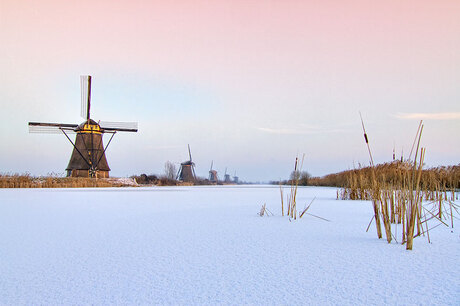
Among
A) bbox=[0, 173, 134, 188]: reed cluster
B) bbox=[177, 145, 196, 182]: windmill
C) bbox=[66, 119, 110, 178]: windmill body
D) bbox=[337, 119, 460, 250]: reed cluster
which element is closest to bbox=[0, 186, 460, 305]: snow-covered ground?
bbox=[337, 119, 460, 250]: reed cluster

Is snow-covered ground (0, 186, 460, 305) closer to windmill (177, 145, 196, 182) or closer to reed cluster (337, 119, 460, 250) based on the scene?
reed cluster (337, 119, 460, 250)

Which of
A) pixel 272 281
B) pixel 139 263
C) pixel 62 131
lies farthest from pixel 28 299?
pixel 62 131

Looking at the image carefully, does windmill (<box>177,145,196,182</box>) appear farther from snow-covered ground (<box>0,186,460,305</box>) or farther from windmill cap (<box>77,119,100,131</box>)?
snow-covered ground (<box>0,186,460,305</box>)

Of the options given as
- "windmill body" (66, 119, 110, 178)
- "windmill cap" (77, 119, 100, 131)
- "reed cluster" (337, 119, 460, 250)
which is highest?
"windmill cap" (77, 119, 100, 131)

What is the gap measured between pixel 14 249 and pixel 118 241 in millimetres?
598

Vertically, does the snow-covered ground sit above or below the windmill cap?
below

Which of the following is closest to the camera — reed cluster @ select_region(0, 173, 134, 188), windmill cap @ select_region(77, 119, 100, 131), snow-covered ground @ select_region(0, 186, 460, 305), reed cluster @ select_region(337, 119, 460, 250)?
snow-covered ground @ select_region(0, 186, 460, 305)

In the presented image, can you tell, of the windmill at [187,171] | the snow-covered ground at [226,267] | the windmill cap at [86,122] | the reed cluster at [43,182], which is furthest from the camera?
the windmill at [187,171]

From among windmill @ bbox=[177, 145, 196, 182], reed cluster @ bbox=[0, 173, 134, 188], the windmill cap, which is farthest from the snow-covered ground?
windmill @ bbox=[177, 145, 196, 182]

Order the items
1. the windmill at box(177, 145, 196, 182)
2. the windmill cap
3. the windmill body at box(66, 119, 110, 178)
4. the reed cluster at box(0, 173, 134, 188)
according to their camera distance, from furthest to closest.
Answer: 1. the windmill at box(177, 145, 196, 182)
2. the windmill cap
3. the windmill body at box(66, 119, 110, 178)
4. the reed cluster at box(0, 173, 134, 188)

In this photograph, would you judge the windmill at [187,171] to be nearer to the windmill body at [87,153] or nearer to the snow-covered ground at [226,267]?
the windmill body at [87,153]

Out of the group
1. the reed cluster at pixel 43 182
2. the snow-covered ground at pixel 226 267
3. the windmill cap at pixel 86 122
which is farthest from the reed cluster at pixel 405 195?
the windmill cap at pixel 86 122

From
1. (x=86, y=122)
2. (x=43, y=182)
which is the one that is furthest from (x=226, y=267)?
(x=86, y=122)

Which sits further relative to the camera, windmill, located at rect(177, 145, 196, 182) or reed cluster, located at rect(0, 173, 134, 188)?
windmill, located at rect(177, 145, 196, 182)
